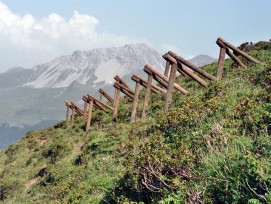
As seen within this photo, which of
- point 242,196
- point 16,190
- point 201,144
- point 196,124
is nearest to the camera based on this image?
point 242,196

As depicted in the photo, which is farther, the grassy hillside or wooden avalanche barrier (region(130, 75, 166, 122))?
wooden avalanche barrier (region(130, 75, 166, 122))

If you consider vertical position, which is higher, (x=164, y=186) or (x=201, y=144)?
(x=201, y=144)

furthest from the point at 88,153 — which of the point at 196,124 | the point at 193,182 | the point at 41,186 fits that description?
the point at 193,182

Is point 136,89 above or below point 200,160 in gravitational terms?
above

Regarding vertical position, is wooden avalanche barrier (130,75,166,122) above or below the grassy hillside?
above

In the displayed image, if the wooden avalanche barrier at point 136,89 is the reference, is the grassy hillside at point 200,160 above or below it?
below

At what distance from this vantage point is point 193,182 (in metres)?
4.93

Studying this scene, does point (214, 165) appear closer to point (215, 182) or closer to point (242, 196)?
point (215, 182)

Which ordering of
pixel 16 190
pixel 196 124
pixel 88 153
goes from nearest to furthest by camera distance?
pixel 196 124 → pixel 88 153 → pixel 16 190

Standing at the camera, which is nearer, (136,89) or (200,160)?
(200,160)

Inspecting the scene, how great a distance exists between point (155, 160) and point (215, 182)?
4.30 ft

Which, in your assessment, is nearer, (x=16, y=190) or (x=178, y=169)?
(x=178, y=169)

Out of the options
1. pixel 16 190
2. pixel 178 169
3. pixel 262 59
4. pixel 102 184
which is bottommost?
pixel 16 190

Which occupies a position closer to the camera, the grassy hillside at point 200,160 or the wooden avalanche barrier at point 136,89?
the grassy hillside at point 200,160
